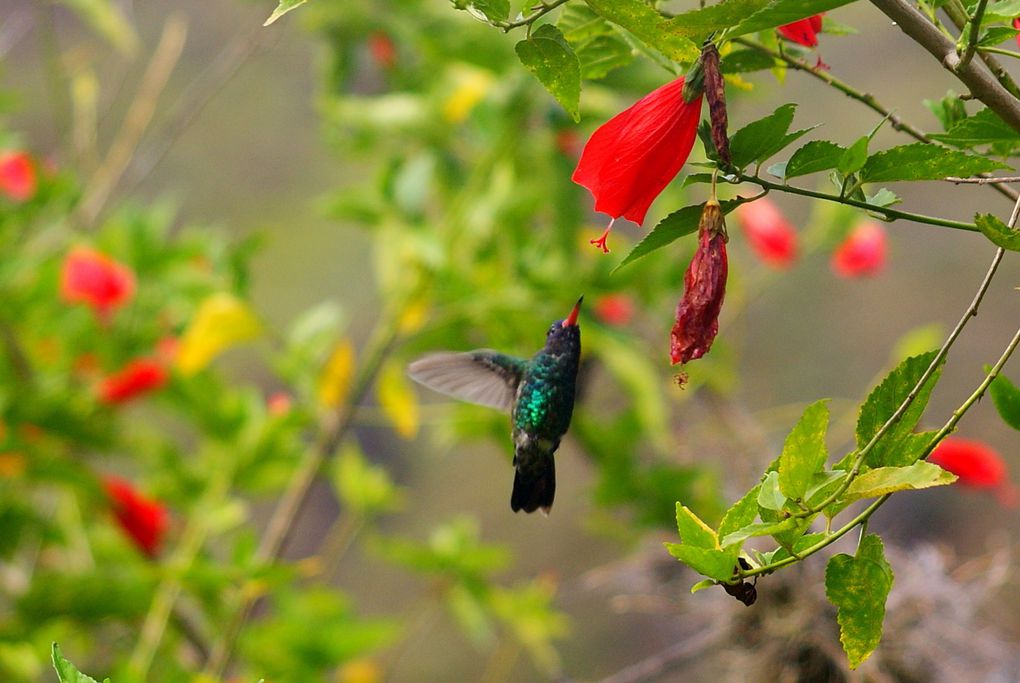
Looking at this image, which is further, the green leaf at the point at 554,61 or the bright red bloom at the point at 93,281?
the bright red bloom at the point at 93,281

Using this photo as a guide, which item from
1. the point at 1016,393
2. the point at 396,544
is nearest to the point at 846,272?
the point at 396,544

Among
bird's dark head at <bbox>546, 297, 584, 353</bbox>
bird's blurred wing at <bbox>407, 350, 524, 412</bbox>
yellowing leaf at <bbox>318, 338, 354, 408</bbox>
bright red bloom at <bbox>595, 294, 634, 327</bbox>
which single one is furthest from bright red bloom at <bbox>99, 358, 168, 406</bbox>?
bird's dark head at <bbox>546, 297, 584, 353</bbox>

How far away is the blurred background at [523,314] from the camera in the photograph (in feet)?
3.63

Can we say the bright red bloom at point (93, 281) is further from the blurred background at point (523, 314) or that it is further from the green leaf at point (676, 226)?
the green leaf at point (676, 226)

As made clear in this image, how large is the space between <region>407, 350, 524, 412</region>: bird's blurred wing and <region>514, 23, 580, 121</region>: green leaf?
0.95 feet

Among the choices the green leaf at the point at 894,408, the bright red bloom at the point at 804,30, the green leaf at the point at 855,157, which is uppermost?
the bright red bloom at the point at 804,30

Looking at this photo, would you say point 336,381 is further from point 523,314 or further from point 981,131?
point 981,131

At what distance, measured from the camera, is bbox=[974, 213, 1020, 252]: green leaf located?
0.34 metres

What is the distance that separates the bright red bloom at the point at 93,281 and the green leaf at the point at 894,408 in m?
0.98

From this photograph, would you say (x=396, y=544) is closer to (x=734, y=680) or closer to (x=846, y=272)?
(x=734, y=680)

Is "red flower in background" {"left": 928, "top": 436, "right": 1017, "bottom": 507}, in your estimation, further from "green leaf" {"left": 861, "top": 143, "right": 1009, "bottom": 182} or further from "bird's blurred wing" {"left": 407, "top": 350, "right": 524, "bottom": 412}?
"green leaf" {"left": 861, "top": 143, "right": 1009, "bottom": 182}

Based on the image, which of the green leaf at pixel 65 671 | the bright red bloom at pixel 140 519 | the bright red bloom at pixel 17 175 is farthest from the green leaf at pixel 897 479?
the bright red bloom at pixel 17 175

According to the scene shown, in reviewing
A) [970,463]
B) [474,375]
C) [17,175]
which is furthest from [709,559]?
[17,175]

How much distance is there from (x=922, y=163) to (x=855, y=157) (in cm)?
3
